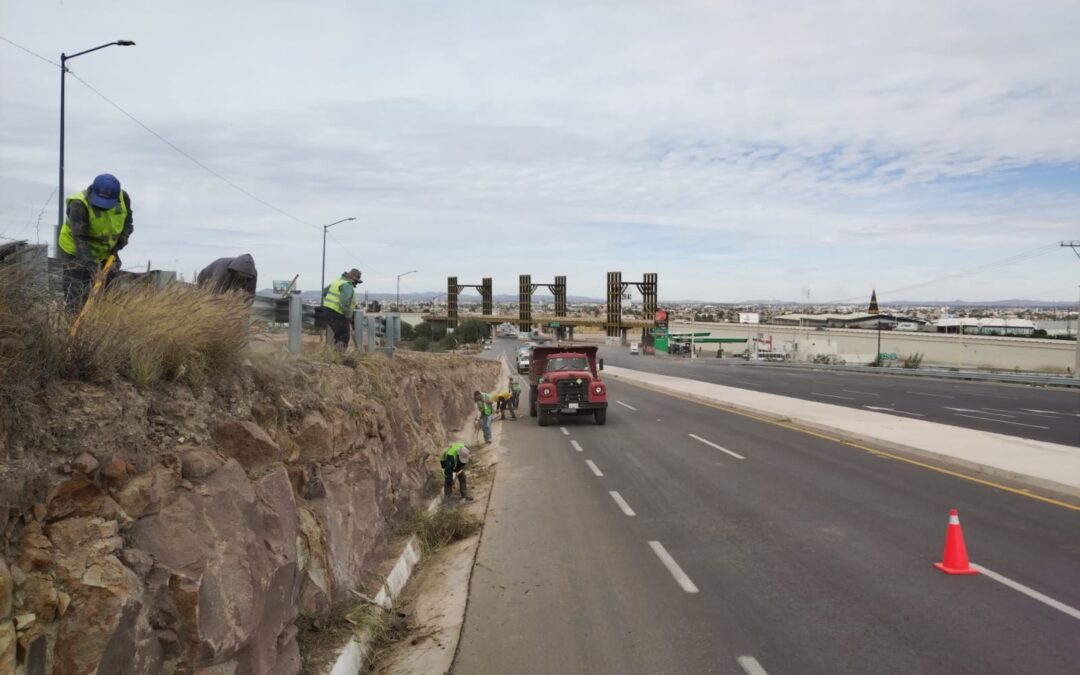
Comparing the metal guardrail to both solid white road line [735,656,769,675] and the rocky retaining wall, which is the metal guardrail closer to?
solid white road line [735,656,769,675]

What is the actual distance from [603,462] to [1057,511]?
8.71 meters

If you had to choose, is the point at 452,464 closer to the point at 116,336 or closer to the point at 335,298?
Result: the point at 335,298

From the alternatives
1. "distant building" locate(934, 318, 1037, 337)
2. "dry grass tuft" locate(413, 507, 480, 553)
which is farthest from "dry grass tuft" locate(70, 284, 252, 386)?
"distant building" locate(934, 318, 1037, 337)

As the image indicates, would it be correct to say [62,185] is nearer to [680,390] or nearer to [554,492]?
[554,492]

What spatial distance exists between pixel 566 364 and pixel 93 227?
19.8 m

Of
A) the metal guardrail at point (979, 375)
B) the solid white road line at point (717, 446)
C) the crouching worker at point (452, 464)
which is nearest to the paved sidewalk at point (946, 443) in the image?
the solid white road line at point (717, 446)

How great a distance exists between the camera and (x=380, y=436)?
36.2 feet

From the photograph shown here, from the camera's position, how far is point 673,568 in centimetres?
879

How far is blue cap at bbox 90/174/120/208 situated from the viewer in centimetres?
707

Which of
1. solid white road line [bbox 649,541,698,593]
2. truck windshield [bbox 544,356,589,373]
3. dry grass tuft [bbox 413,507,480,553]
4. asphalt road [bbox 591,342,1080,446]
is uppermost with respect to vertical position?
truck windshield [bbox 544,356,589,373]

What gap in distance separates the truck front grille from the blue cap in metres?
18.7

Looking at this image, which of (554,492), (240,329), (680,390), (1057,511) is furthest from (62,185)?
(680,390)

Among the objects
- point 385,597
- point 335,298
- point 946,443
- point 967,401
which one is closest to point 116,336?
point 385,597

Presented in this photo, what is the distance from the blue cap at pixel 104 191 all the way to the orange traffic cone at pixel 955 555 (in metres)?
9.24
